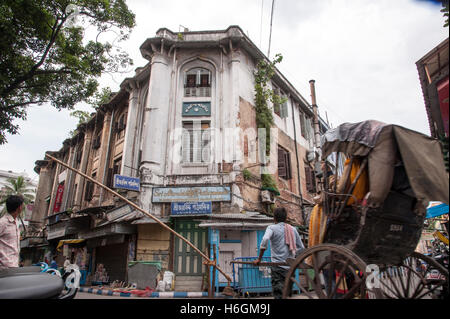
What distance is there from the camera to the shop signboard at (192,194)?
11.6m

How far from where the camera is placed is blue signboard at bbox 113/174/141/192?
10.8 metres

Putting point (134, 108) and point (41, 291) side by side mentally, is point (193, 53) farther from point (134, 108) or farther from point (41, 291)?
point (41, 291)

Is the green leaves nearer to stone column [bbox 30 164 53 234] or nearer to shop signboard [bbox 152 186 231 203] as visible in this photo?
shop signboard [bbox 152 186 231 203]

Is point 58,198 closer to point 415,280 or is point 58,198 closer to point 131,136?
point 131,136

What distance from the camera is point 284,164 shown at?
1485cm

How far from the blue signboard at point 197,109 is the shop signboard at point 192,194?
3.64 meters

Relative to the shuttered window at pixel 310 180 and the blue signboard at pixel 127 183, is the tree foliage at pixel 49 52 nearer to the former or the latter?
the blue signboard at pixel 127 183

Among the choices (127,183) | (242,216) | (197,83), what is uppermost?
(197,83)

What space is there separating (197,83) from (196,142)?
3101 millimetres

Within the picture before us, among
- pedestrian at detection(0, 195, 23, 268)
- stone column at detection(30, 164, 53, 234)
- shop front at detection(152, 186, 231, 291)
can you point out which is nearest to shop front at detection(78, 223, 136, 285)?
shop front at detection(152, 186, 231, 291)

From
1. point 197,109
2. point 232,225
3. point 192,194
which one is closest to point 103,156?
point 197,109

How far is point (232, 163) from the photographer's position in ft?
39.7

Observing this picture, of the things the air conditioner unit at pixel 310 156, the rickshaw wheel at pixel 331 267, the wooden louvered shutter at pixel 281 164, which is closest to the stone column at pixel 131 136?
the wooden louvered shutter at pixel 281 164

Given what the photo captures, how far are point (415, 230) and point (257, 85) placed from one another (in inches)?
463
